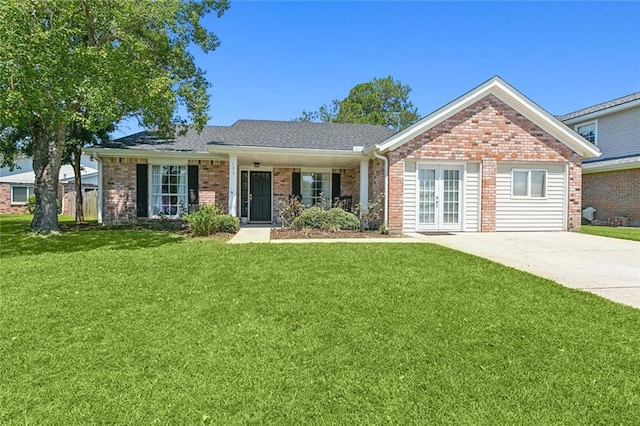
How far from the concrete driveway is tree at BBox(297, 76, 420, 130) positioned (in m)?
32.2

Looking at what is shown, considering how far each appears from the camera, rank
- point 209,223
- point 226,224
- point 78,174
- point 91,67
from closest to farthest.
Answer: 1. point 91,67
2. point 209,223
3. point 226,224
4. point 78,174

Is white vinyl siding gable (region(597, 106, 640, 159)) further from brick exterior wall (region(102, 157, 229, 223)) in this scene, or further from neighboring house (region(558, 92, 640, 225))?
brick exterior wall (region(102, 157, 229, 223))

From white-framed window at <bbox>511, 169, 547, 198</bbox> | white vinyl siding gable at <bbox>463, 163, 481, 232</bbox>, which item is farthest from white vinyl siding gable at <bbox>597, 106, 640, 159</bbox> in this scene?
white vinyl siding gable at <bbox>463, 163, 481, 232</bbox>

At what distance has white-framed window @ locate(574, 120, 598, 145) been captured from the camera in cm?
1906

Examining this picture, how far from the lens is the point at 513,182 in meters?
12.1

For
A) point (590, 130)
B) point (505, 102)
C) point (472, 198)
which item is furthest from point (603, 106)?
point (472, 198)

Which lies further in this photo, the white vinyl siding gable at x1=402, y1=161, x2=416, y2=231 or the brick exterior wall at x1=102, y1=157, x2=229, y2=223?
the brick exterior wall at x1=102, y1=157, x2=229, y2=223

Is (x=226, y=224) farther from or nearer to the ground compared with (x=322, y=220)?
nearer to the ground

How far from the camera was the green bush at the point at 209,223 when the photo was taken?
423 inches

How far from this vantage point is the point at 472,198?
39.3 feet

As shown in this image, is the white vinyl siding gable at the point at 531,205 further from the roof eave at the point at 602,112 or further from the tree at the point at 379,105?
the tree at the point at 379,105

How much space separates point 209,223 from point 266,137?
185 inches

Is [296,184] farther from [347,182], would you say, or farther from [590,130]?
[590,130]

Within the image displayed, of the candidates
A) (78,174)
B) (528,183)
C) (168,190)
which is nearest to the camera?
(528,183)
